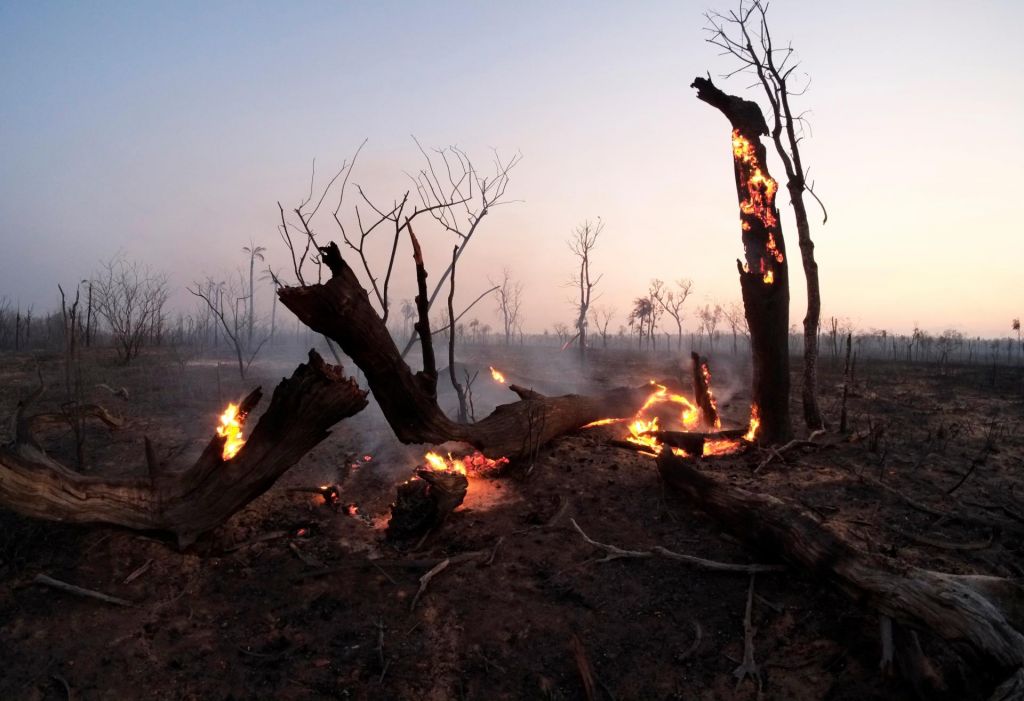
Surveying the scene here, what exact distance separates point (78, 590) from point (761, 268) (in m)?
9.62

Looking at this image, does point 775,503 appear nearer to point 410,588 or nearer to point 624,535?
point 624,535

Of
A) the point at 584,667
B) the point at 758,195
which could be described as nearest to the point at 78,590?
the point at 584,667

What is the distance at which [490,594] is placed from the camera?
5.24m

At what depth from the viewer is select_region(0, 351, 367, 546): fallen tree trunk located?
5.21 meters

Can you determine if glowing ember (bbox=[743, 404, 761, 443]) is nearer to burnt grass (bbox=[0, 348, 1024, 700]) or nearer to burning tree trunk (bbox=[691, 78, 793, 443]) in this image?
burning tree trunk (bbox=[691, 78, 793, 443])

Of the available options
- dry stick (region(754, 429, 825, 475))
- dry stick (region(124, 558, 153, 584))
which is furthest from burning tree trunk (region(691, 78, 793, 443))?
dry stick (region(124, 558, 153, 584))

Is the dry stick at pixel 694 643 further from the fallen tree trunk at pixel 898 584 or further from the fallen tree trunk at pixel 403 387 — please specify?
the fallen tree trunk at pixel 403 387

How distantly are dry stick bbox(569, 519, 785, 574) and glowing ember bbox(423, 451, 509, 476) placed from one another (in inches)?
79.6

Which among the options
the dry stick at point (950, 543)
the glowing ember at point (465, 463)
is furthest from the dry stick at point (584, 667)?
the dry stick at point (950, 543)

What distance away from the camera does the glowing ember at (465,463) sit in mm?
7832

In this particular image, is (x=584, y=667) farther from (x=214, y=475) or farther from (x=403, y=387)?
(x=214, y=475)

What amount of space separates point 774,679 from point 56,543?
671 cm

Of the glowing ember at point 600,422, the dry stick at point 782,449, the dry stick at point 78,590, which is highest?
the glowing ember at point 600,422

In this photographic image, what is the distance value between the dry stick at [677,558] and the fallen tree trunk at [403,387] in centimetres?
192
